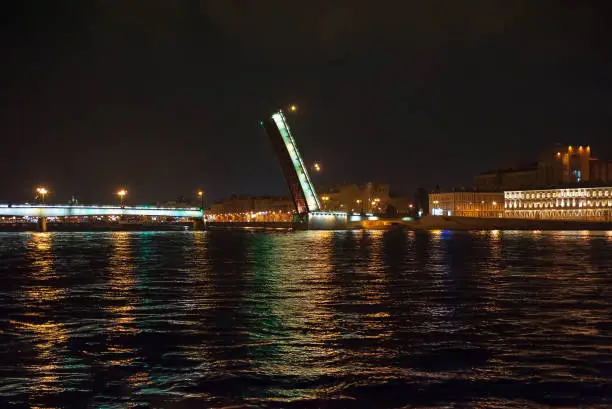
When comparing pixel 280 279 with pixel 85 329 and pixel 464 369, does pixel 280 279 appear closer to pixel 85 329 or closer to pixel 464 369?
pixel 85 329

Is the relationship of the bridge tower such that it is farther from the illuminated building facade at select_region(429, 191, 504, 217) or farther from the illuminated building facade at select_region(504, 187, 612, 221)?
the illuminated building facade at select_region(429, 191, 504, 217)

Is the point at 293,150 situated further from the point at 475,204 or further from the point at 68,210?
the point at 475,204

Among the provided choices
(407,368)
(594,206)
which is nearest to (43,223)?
(594,206)

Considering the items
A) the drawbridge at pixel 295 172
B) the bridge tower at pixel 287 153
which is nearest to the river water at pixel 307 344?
the bridge tower at pixel 287 153

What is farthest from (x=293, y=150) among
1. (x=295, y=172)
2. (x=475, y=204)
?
(x=475, y=204)

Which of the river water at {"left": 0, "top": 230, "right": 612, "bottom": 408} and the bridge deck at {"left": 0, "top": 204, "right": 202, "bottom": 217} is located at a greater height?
the bridge deck at {"left": 0, "top": 204, "right": 202, "bottom": 217}

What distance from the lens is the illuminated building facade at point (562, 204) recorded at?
9925 centimetres

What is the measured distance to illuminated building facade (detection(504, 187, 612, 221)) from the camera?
326ft

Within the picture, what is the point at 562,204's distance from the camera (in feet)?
342

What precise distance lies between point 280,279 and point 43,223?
77.2m

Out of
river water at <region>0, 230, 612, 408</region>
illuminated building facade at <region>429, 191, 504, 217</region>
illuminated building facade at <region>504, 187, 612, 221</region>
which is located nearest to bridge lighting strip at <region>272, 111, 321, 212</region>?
river water at <region>0, 230, 612, 408</region>

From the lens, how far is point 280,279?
15250mm

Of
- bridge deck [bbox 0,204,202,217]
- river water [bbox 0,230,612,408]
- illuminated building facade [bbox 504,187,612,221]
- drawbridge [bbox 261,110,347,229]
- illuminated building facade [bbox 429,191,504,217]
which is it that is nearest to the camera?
Result: river water [bbox 0,230,612,408]

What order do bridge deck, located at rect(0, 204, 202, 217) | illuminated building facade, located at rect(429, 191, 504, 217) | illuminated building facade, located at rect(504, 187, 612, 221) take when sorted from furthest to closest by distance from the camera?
illuminated building facade, located at rect(429, 191, 504, 217) → illuminated building facade, located at rect(504, 187, 612, 221) → bridge deck, located at rect(0, 204, 202, 217)
